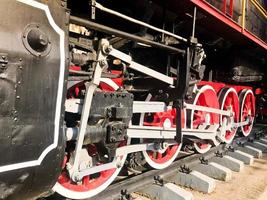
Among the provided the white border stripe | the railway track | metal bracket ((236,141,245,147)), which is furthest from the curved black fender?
metal bracket ((236,141,245,147))

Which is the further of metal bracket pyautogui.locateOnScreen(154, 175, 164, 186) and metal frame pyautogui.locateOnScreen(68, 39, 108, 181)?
metal bracket pyautogui.locateOnScreen(154, 175, 164, 186)

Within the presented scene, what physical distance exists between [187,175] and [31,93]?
2573mm

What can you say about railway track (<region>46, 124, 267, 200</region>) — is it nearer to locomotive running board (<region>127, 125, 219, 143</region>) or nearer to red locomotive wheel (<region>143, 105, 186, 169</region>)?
red locomotive wheel (<region>143, 105, 186, 169</region>)

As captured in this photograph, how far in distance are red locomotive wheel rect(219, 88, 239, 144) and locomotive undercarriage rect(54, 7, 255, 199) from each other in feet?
0.98

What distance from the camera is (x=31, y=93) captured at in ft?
5.54

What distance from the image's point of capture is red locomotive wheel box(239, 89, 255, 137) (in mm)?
5965

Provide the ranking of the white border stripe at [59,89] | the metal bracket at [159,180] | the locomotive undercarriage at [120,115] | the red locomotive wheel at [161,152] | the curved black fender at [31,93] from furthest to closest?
the red locomotive wheel at [161,152] < the metal bracket at [159,180] < the locomotive undercarriage at [120,115] < the white border stripe at [59,89] < the curved black fender at [31,93]

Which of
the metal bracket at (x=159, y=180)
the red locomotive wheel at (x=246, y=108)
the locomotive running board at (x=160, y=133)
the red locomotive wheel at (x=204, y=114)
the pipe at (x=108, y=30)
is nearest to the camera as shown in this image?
the pipe at (x=108, y=30)

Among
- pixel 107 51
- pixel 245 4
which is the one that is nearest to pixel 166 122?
pixel 107 51

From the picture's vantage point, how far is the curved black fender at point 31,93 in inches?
62.6

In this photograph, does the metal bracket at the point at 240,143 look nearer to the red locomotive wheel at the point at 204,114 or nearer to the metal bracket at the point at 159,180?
the red locomotive wheel at the point at 204,114

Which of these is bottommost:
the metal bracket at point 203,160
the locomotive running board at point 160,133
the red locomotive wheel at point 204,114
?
the metal bracket at point 203,160

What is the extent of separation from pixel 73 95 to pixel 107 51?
70 cm

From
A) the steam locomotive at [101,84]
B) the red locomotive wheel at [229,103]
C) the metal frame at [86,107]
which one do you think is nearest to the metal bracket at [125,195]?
the steam locomotive at [101,84]
